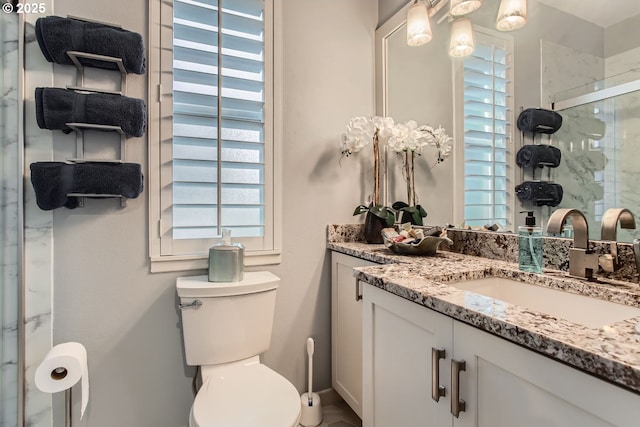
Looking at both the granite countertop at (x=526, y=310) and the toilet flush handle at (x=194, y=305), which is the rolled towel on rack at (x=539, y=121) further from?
the toilet flush handle at (x=194, y=305)

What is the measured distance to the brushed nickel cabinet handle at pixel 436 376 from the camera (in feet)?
2.36

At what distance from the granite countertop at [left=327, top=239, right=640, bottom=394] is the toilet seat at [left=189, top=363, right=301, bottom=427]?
1.62 ft

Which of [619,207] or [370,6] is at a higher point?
[370,6]

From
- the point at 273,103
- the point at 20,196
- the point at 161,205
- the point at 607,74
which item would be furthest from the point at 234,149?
the point at 607,74

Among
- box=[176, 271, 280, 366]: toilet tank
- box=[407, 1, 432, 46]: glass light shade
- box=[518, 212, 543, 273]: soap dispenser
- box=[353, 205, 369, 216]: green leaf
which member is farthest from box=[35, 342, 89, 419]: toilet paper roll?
box=[407, 1, 432, 46]: glass light shade

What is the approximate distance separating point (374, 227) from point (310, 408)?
3.08ft

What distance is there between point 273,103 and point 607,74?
128 cm

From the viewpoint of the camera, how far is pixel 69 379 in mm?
1104

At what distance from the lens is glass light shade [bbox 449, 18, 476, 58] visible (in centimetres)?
141

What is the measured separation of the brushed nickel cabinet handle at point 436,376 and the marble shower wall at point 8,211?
58.5 inches

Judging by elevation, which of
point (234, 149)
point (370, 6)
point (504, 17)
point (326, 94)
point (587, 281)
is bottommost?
point (587, 281)

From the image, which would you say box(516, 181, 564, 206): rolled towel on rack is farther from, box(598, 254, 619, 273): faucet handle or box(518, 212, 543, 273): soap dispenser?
box(598, 254, 619, 273): faucet handle

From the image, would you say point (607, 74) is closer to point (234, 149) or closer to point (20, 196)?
point (234, 149)

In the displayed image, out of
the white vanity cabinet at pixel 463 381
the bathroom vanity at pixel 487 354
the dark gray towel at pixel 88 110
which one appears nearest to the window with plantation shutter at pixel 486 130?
the bathroom vanity at pixel 487 354
